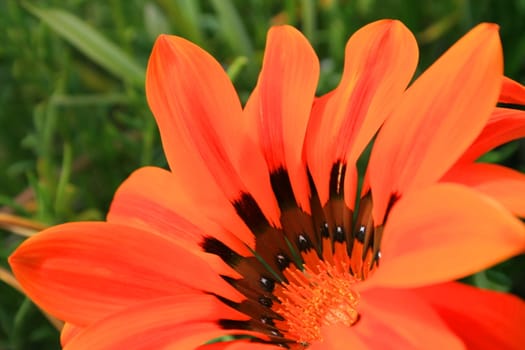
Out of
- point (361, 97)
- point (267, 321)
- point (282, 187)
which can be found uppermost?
point (361, 97)

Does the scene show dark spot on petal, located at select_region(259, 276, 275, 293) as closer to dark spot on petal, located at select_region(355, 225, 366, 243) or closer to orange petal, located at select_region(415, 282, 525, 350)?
dark spot on petal, located at select_region(355, 225, 366, 243)

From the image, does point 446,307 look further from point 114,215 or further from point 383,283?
point 114,215

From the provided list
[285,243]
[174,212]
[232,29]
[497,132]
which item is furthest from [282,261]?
[232,29]

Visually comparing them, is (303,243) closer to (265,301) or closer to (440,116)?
(265,301)

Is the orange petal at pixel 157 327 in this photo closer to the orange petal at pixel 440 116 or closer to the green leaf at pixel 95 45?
the orange petal at pixel 440 116

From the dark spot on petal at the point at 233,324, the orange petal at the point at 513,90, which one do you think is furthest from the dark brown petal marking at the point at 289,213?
the orange petal at the point at 513,90

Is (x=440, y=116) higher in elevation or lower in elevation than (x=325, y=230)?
higher

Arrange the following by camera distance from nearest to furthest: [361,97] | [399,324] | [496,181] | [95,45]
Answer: [399,324], [496,181], [361,97], [95,45]
